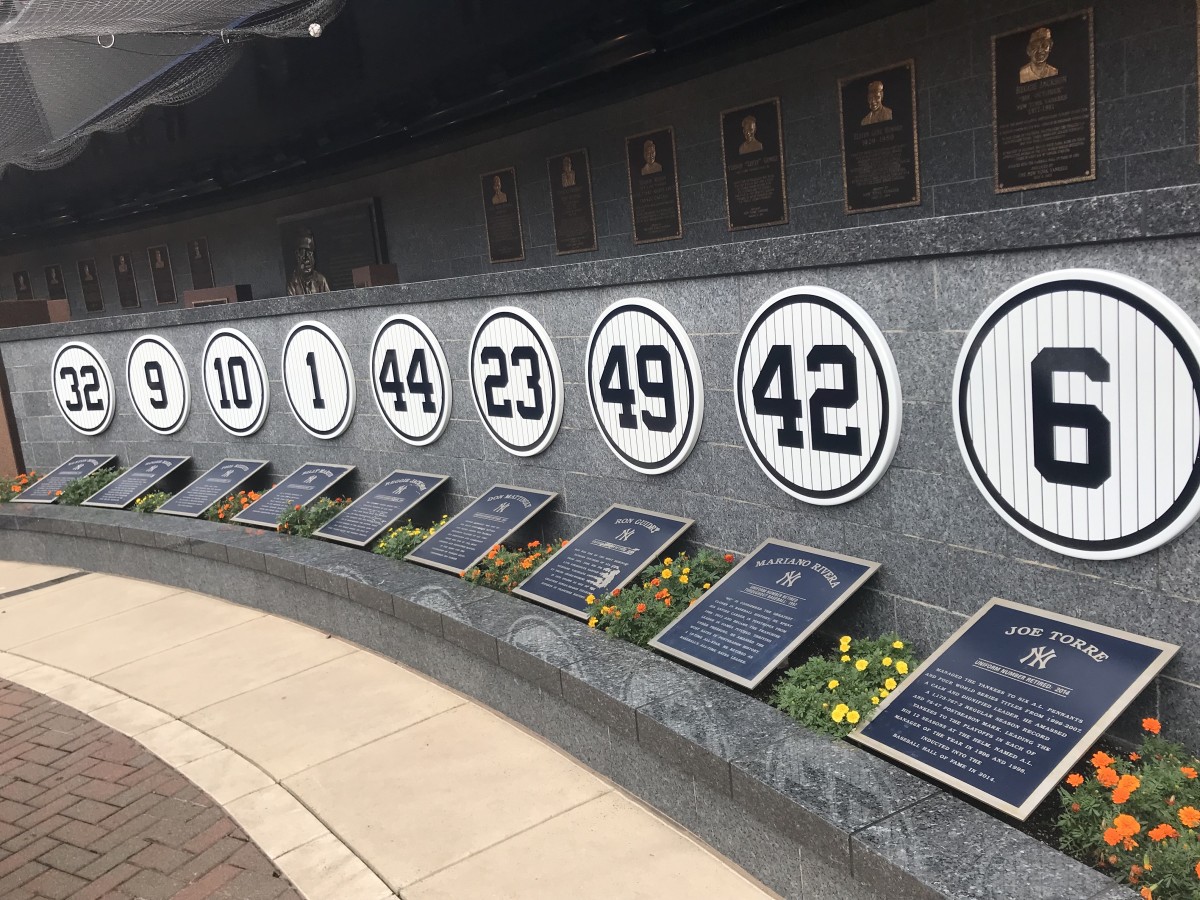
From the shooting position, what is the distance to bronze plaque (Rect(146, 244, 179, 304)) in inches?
685

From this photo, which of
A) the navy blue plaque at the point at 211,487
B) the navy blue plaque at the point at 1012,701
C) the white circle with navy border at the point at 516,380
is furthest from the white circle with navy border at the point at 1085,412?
the navy blue plaque at the point at 211,487

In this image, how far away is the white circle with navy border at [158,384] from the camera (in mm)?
8523

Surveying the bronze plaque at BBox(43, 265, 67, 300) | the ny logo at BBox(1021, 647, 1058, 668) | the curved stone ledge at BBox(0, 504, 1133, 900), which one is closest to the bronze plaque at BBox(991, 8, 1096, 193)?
the ny logo at BBox(1021, 647, 1058, 668)

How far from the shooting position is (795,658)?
14.1 feet

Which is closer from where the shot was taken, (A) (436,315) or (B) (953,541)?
(B) (953,541)

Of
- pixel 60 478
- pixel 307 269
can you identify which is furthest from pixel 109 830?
pixel 307 269

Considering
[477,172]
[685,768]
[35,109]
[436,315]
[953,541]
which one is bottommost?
[685,768]

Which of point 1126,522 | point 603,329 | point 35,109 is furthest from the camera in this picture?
point 35,109

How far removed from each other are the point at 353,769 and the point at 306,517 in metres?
2.84

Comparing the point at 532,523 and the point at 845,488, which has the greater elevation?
the point at 845,488

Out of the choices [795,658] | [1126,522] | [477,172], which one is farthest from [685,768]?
[477,172]

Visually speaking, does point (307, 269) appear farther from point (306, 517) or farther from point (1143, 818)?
point (1143, 818)

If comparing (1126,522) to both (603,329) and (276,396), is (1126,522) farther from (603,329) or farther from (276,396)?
(276,396)

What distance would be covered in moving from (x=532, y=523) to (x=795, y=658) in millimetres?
2200
